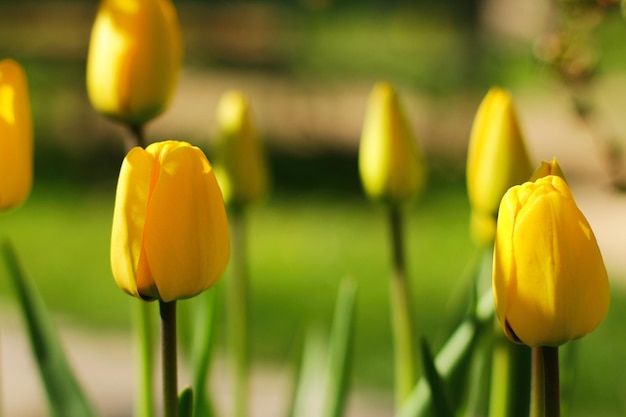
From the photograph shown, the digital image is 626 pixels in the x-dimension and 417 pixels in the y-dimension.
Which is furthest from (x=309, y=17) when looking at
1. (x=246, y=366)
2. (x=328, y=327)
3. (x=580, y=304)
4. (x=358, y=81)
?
(x=580, y=304)

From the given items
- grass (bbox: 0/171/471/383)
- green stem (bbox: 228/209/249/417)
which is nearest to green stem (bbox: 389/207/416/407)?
green stem (bbox: 228/209/249/417)

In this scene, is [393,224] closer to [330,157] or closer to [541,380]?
[541,380]

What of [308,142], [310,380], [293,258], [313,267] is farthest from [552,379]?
[308,142]

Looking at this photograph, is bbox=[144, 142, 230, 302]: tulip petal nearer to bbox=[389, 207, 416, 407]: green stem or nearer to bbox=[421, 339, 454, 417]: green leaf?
bbox=[421, 339, 454, 417]: green leaf

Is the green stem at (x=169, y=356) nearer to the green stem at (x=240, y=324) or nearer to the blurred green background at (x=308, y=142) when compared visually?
the green stem at (x=240, y=324)

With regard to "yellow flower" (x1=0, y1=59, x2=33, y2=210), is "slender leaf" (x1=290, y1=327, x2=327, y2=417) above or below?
below

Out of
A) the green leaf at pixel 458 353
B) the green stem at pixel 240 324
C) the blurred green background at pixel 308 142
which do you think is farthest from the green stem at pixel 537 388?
the blurred green background at pixel 308 142
